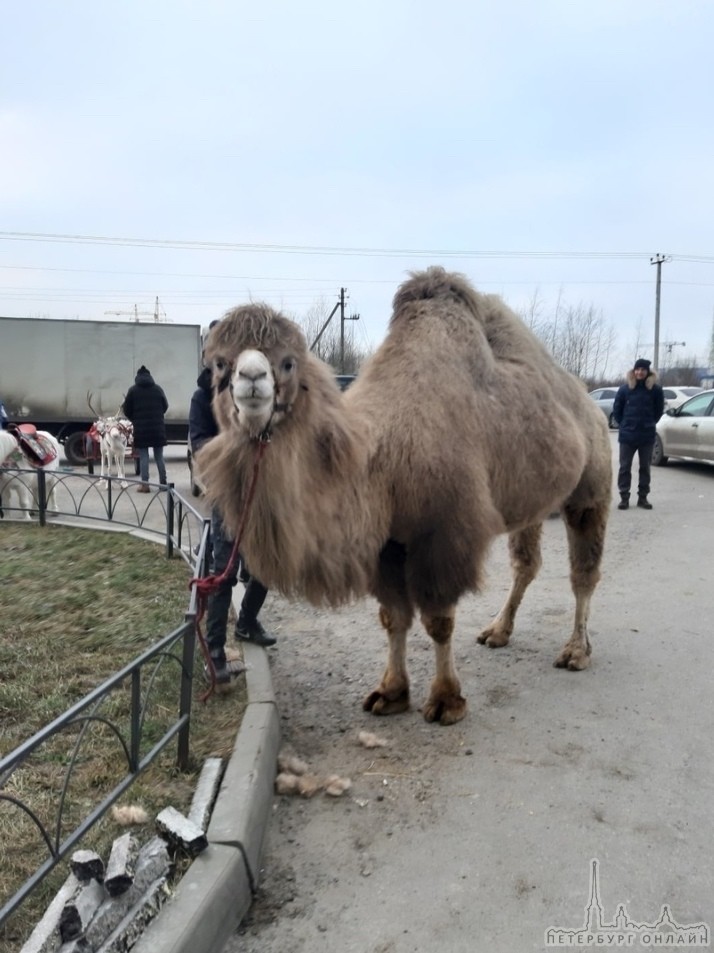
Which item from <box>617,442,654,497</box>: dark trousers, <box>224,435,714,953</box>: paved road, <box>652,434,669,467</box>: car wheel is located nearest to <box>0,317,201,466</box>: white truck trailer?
<box>617,442,654,497</box>: dark trousers

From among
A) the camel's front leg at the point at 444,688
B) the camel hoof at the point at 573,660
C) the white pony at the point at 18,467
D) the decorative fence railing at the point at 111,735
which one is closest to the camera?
the decorative fence railing at the point at 111,735

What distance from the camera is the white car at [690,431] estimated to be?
14.7 meters

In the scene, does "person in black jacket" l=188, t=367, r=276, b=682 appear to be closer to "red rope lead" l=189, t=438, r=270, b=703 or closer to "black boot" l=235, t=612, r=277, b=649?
Answer: "black boot" l=235, t=612, r=277, b=649

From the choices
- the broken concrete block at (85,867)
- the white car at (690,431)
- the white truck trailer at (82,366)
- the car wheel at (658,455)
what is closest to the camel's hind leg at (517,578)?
the broken concrete block at (85,867)

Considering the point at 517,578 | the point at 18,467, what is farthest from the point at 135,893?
the point at 18,467

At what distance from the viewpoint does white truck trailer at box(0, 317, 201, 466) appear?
16.9 meters

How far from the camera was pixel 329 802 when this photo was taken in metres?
3.49

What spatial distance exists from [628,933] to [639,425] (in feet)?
31.5

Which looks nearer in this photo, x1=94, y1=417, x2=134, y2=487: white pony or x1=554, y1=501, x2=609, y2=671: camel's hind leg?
x1=554, y1=501, x2=609, y2=671: camel's hind leg

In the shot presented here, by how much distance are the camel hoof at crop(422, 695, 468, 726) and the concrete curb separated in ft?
2.82

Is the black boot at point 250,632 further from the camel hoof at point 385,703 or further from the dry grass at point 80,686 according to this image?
the camel hoof at point 385,703

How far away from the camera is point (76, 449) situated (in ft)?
56.4

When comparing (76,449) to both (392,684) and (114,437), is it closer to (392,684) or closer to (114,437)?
(114,437)

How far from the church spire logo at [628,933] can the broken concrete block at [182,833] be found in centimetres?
126
